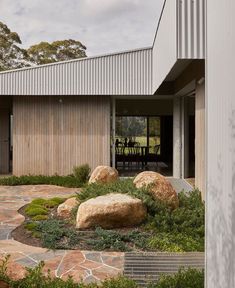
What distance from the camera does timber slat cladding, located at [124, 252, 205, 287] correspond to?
16.2 feet

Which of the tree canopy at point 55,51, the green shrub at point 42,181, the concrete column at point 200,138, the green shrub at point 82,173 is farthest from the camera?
Result: the tree canopy at point 55,51

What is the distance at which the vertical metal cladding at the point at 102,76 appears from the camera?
1350 centimetres

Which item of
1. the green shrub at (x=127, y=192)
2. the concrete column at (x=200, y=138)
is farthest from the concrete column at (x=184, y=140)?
the green shrub at (x=127, y=192)

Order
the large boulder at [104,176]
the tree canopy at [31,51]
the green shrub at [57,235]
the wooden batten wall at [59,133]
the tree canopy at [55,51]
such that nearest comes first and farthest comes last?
the green shrub at [57,235]
the large boulder at [104,176]
the wooden batten wall at [59,133]
the tree canopy at [31,51]
the tree canopy at [55,51]

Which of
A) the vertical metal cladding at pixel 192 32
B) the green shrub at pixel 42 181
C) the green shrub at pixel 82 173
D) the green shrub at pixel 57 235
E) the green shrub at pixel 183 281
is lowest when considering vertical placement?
the green shrub at pixel 57 235

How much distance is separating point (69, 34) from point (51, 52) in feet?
6.72

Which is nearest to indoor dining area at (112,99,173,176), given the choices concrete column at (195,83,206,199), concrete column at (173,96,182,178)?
concrete column at (173,96,182,178)

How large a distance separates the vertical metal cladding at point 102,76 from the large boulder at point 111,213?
22.7 feet

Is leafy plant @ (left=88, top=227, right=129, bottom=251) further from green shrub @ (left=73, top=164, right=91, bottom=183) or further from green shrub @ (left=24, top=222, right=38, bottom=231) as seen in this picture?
green shrub @ (left=73, top=164, right=91, bottom=183)

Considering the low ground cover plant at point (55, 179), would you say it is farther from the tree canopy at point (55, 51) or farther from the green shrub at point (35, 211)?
the tree canopy at point (55, 51)

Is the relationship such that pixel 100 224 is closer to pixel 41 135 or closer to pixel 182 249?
pixel 182 249

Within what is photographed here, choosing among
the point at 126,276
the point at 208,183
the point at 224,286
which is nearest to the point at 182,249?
the point at 126,276

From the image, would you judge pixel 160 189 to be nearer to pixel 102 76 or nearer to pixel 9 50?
pixel 102 76

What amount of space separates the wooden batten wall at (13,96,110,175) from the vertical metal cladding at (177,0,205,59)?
7.86 meters
